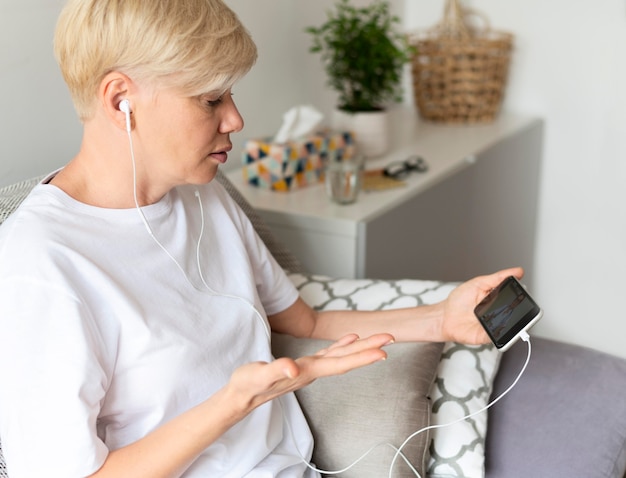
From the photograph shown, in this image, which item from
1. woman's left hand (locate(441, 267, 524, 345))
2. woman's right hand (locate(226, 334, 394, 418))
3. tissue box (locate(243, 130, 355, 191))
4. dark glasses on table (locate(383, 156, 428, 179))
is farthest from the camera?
Answer: dark glasses on table (locate(383, 156, 428, 179))

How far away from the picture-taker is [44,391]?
93 centimetres

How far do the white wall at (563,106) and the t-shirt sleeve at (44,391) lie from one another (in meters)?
1.27

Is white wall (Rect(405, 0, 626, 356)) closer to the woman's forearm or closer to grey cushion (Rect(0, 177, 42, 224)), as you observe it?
grey cushion (Rect(0, 177, 42, 224))

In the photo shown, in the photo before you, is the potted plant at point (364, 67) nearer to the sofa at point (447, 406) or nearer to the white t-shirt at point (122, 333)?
the sofa at point (447, 406)

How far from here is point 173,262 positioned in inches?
45.6

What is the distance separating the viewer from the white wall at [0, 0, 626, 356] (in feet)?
7.52

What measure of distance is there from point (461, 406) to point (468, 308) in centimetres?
17

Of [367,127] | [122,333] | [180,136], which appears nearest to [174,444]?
[122,333]

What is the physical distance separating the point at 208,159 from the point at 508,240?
1666 mm

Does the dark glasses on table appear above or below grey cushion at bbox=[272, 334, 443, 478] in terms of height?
above

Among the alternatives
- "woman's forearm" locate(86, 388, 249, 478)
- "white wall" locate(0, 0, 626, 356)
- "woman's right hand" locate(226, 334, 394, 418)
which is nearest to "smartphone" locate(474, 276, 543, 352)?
"woman's right hand" locate(226, 334, 394, 418)

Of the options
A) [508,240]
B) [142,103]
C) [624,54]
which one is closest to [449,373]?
[142,103]

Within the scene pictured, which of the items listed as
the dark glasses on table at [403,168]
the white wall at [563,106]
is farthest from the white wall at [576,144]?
the dark glasses on table at [403,168]

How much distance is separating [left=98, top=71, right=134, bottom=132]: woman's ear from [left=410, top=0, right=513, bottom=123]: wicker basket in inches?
62.2
